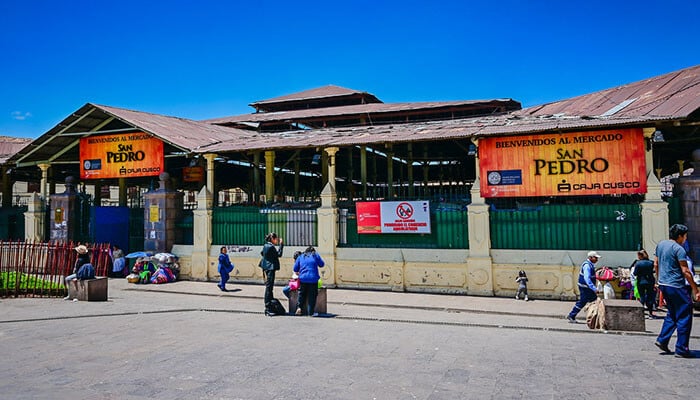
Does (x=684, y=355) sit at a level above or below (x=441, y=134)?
below

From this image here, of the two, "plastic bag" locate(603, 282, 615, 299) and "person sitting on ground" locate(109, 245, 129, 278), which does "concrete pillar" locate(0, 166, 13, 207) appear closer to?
"person sitting on ground" locate(109, 245, 129, 278)

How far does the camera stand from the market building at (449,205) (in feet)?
42.8

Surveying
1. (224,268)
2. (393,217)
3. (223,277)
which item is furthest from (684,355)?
(224,268)

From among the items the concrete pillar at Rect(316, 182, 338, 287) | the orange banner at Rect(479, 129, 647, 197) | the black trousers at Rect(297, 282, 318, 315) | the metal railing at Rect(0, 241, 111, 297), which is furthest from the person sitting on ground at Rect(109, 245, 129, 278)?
the orange banner at Rect(479, 129, 647, 197)

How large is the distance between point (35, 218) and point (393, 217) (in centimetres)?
1533

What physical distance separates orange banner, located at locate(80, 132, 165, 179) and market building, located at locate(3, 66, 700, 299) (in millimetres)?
58

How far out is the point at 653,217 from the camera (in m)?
12.4

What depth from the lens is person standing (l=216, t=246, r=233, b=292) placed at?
15.2 metres

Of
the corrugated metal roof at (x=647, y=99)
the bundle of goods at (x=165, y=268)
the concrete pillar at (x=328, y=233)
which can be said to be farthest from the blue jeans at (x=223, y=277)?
the corrugated metal roof at (x=647, y=99)

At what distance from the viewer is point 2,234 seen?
23.3m

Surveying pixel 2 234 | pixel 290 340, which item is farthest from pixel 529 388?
pixel 2 234

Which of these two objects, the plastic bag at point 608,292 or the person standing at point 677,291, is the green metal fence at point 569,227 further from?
the person standing at point 677,291

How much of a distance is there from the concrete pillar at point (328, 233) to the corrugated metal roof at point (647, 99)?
8.60 metres

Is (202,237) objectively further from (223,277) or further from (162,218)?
(223,277)
